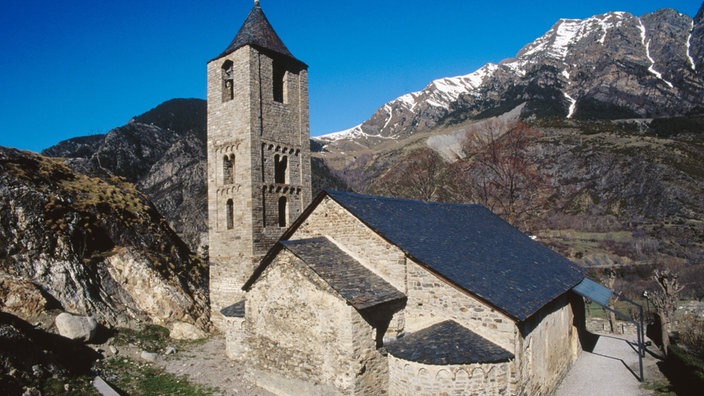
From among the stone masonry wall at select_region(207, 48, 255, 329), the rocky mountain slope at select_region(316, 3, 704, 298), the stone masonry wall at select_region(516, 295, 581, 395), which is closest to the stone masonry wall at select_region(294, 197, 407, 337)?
the stone masonry wall at select_region(516, 295, 581, 395)

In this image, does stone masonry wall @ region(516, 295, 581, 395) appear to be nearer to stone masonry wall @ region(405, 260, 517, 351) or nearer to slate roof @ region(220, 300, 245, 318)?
stone masonry wall @ region(405, 260, 517, 351)

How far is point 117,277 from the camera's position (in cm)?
1581

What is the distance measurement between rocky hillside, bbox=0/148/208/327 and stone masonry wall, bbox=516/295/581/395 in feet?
38.5

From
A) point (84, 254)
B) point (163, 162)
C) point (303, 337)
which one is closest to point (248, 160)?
point (84, 254)

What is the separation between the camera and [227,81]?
17.0 meters

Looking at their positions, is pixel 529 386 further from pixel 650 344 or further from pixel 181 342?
pixel 181 342

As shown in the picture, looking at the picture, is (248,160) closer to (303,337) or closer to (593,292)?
(303,337)

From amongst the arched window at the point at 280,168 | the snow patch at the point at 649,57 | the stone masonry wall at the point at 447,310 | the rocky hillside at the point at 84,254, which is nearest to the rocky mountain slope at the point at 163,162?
the rocky hillside at the point at 84,254

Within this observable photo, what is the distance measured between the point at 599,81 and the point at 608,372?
128562mm

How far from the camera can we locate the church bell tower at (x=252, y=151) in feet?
51.3

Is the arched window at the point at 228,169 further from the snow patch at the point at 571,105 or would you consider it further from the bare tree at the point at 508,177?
the snow patch at the point at 571,105

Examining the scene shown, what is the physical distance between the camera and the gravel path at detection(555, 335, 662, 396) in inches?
458

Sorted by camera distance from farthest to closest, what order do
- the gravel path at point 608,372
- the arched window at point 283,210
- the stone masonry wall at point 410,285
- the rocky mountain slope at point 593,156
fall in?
the rocky mountain slope at point 593,156 → the arched window at point 283,210 → the gravel path at point 608,372 → the stone masonry wall at point 410,285

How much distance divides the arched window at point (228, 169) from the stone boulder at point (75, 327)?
6.71m
